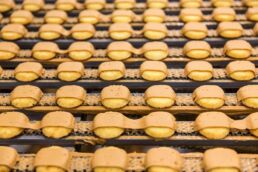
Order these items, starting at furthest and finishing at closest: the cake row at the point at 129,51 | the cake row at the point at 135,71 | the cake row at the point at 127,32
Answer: the cake row at the point at 127,32, the cake row at the point at 129,51, the cake row at the point at 135,71

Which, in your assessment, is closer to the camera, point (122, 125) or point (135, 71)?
point (122, 125)

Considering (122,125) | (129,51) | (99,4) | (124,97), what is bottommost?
(122,125)

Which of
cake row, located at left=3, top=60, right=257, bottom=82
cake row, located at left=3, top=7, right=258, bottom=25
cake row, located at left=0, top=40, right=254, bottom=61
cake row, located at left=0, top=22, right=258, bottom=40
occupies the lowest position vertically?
cake row, located at left=3, top=60, right=257, bottom=82

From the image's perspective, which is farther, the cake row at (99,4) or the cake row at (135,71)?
the cake row at (99,4)

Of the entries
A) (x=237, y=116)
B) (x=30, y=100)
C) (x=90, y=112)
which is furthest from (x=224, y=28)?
(x=30, y=100)

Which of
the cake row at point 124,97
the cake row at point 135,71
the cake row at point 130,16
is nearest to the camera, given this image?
Answer: the cake row at point 124,97

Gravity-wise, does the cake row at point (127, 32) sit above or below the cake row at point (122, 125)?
above

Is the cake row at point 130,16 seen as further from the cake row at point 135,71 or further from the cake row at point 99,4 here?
the cake row at point 135,71

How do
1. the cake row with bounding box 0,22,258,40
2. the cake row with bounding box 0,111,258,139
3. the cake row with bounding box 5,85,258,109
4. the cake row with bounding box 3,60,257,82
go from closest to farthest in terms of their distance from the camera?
1. the cake row with bounding box 0,111,258,139
2. the cake row with bounding box 5,85,258,109
3. the cake row with bounding box 3,60,257,82
4. the cake row with bounding box 0,22,258,40

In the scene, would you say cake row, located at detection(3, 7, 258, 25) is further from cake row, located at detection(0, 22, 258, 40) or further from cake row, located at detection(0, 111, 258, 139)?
cake row, located at detection(0, 111, 258, 139)

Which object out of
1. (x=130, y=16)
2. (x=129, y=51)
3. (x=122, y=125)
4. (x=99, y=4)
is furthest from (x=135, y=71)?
(x=99, y=4)

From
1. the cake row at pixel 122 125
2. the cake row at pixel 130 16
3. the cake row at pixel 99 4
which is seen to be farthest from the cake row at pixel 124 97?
the cake row at pixel 99 4

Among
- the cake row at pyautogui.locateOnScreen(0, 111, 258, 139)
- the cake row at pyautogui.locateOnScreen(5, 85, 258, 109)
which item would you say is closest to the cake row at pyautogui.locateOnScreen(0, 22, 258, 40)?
the cake row at pyautogui.locateOnScreen(5, 85, 258, 109)

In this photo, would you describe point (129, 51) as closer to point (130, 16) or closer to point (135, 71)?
point (135, 71)
